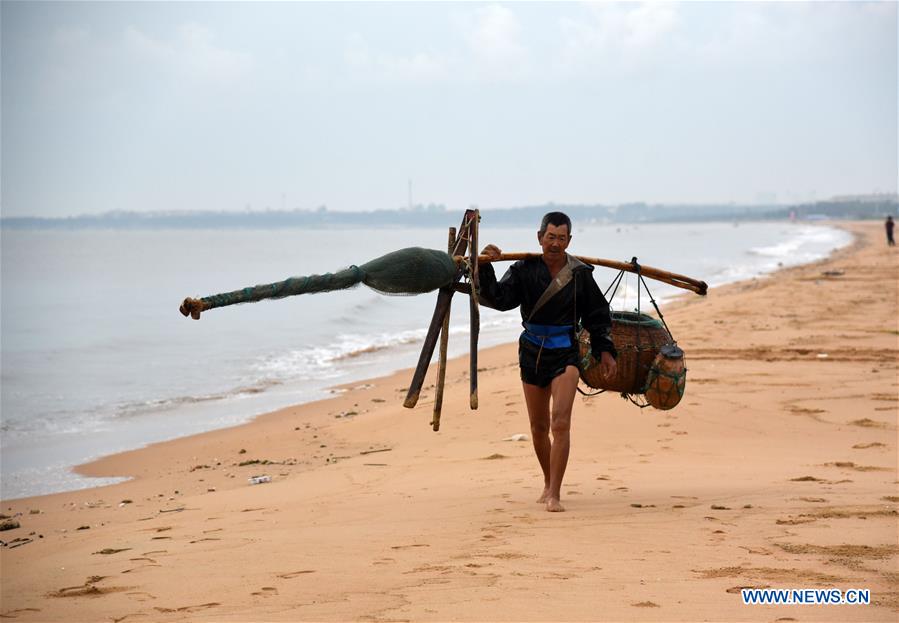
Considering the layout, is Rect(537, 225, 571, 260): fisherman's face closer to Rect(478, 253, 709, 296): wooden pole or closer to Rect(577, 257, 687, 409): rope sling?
Rect(478, 253, 709, 296): wooden pole

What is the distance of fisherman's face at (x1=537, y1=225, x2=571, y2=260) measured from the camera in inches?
212

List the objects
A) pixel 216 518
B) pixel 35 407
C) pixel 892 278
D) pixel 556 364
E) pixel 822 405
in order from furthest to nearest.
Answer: pixel 892 278
pixel 35 407
pixel 822 405
pixel 216 518
pixel 556 364

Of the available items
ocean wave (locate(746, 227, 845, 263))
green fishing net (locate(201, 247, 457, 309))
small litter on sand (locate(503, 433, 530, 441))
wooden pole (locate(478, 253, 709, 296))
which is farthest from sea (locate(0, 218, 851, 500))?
ocean wave (locate(746, 227, 845, 263))

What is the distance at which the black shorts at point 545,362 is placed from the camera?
546 centimetres

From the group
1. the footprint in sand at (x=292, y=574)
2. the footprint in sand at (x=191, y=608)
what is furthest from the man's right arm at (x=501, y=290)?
the footprint in sand at (x=191, y=608)

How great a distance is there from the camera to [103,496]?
802 centimetres

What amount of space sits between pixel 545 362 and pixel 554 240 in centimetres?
71

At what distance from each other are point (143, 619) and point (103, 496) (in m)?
4.57

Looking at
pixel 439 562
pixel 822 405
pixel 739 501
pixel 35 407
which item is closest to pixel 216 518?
pixel 439 562

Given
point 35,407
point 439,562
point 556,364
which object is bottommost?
point 35,407

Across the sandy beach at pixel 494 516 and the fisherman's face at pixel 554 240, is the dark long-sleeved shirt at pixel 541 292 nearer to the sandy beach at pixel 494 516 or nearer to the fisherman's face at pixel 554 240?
the fisherman's face at pixel 554 240

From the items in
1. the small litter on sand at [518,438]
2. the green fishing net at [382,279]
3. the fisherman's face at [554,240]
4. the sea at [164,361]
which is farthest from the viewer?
the sea at [164,361]

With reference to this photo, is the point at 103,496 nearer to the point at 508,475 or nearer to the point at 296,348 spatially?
the point at 508,475

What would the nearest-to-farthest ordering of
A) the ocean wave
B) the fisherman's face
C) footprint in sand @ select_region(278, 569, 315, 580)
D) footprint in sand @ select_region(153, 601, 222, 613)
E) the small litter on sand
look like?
footprint in sand @ select_region(153, 601, 222, 613), footprint in sand @ select_region(278, 569, 315, 580), the fisherman's face, the small litter on sand, the ocean wave
